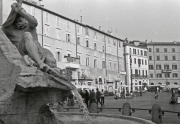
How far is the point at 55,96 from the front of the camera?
5.65m

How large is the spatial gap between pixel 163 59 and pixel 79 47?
4817cm

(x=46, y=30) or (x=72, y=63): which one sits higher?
(x=46, y=30)

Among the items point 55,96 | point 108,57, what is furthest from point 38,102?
point 108,57

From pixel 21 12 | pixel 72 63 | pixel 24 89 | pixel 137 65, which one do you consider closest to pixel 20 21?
pixel 21 12

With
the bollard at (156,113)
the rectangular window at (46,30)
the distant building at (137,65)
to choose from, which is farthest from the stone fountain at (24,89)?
the distant building at (137,65)

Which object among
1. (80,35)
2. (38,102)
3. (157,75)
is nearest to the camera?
(38,102)

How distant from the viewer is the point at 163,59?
295ft

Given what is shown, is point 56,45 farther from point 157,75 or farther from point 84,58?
point 157,75

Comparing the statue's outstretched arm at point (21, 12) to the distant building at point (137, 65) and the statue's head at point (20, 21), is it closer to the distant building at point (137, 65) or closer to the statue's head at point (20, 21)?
the statue's head at point (20, 21)

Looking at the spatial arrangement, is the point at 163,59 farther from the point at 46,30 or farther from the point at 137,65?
the point at 46,30

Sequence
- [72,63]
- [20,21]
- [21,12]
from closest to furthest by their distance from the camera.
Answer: [21,12], [20,21], [72,63]

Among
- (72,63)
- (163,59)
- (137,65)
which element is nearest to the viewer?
(72,63)

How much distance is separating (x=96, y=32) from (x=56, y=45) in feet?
44.9

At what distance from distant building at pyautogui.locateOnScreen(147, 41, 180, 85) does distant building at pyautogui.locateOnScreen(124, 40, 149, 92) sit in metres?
5.41
